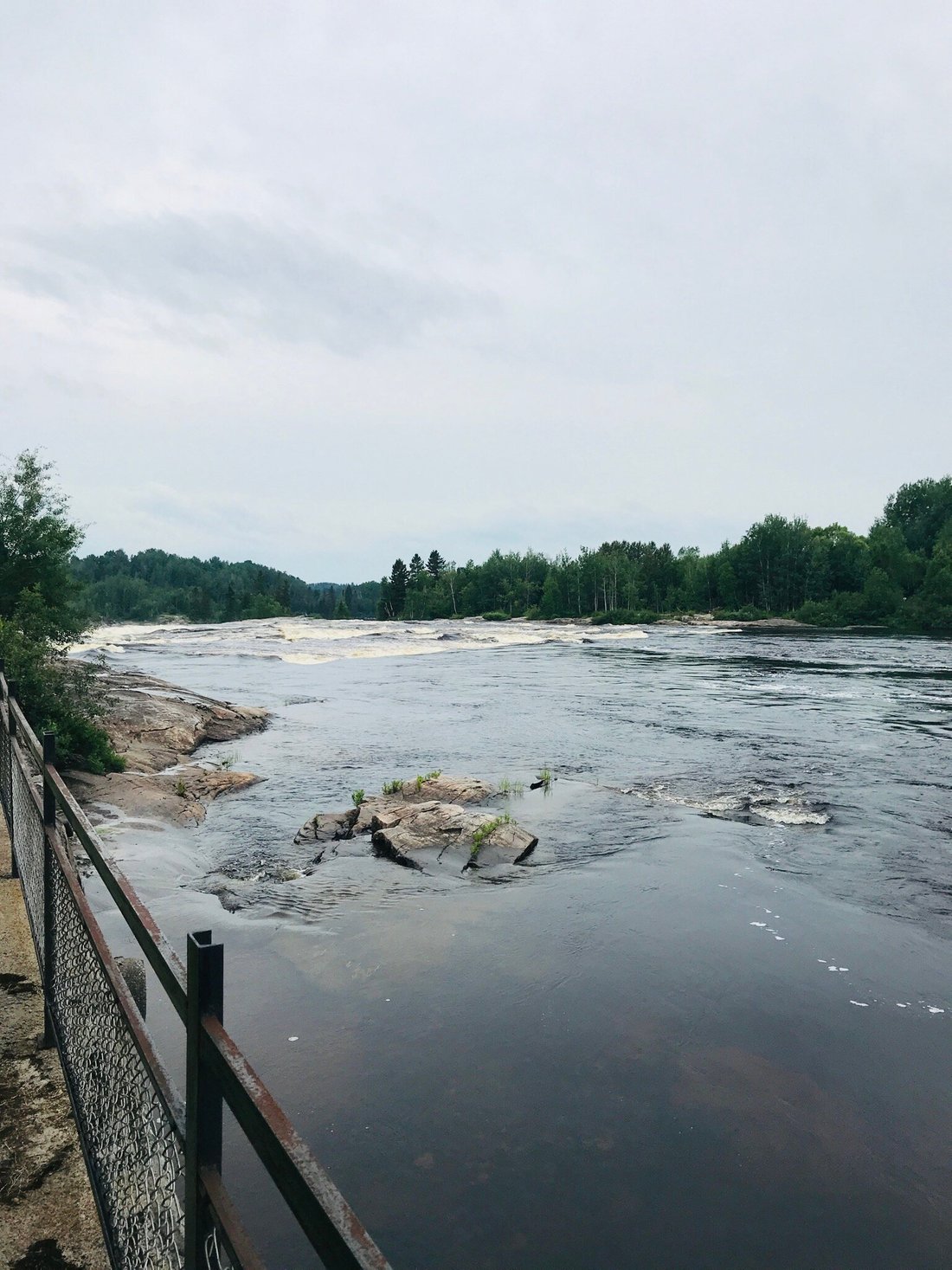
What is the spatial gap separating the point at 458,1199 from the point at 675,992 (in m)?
3.04

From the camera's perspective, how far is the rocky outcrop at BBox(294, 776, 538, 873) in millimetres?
10883

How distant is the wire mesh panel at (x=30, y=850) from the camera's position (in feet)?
16.4

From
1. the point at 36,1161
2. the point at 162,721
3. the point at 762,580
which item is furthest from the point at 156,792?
the point at 762,580

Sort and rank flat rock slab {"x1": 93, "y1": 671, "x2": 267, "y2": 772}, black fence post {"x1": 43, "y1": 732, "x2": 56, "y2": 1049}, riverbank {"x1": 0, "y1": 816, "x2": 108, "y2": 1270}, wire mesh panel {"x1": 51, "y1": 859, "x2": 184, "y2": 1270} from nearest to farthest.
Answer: wire mesh panel {"x1": 51, "y1": 859, "x2": 184, "y2": 1270}
riverbank {"x1": 0, "y1": 816, "x2": 108, "y2": 1270}
black fence post {"x1": 43, "y1": 732, "x2": 56, "y2": 1049}
flat rock slab {"x1": 93, "y1": 671, "x2": 267, "y2": 772}

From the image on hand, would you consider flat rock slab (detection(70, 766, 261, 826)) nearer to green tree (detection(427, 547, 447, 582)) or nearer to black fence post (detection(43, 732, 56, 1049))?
black fence post (detection(43, 732, 56, 1049))

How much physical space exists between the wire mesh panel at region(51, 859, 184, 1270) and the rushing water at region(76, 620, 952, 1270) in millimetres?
1802

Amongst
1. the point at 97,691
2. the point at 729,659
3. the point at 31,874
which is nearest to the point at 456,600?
the point at 729,659

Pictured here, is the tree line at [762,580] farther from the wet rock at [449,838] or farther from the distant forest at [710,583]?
the wet rock at [449,838]

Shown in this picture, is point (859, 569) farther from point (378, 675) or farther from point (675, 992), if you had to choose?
point (675, 992)

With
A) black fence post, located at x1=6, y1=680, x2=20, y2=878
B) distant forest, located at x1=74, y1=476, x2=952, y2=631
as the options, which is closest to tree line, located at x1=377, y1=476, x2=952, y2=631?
distant forest, located at x1=74, y1=476, x2=952, y2=631

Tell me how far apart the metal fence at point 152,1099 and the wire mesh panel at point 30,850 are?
0.26 feet

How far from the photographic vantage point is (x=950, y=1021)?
6926mm

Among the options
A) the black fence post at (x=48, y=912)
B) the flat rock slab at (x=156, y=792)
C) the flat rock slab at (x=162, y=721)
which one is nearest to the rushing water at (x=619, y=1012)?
the flat rock slab at (x=156, y=792)

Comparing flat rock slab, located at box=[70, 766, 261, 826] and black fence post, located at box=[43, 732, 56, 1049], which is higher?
black fence post, located at box=[43, 732, 56, 1049]
